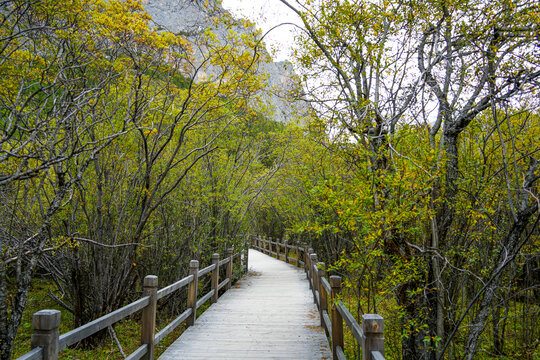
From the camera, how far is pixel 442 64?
17.5ft

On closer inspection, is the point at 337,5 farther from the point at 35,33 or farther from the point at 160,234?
the point at 160,234

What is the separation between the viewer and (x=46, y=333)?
2.48m

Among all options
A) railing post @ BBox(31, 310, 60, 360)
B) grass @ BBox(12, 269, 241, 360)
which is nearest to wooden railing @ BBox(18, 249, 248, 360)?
railing post @ BBox(31, 310, 60, 360)

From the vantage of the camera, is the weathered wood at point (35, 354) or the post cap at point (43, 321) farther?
the post cap at point (43, 321)

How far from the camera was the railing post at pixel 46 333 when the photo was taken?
2459mm

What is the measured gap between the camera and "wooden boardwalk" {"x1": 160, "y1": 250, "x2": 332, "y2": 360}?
4.95 meters

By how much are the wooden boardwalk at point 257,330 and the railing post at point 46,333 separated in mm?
2439

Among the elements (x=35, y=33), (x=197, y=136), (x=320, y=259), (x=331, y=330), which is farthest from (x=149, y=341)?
(x=320, y=259)

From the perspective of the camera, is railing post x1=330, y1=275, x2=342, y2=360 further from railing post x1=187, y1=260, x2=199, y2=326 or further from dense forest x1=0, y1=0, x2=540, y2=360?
railing post x1=187, y1=260, x2=199, y2=326

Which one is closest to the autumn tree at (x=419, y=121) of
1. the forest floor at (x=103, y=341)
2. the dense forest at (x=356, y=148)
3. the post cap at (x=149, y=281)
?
the dense forest at (x=356, y=148)

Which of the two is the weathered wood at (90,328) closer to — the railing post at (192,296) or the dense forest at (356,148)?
the dense forest at (356,148)

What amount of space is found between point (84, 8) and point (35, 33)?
3.06 ft

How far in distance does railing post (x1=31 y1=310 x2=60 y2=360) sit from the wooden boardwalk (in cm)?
244

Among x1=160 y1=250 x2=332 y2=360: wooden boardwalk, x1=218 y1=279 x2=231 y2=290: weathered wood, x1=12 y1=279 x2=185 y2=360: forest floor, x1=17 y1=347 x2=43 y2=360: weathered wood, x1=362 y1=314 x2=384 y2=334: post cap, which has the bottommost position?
x1=12 y1=279 x2=185 y2=360: forest floor
